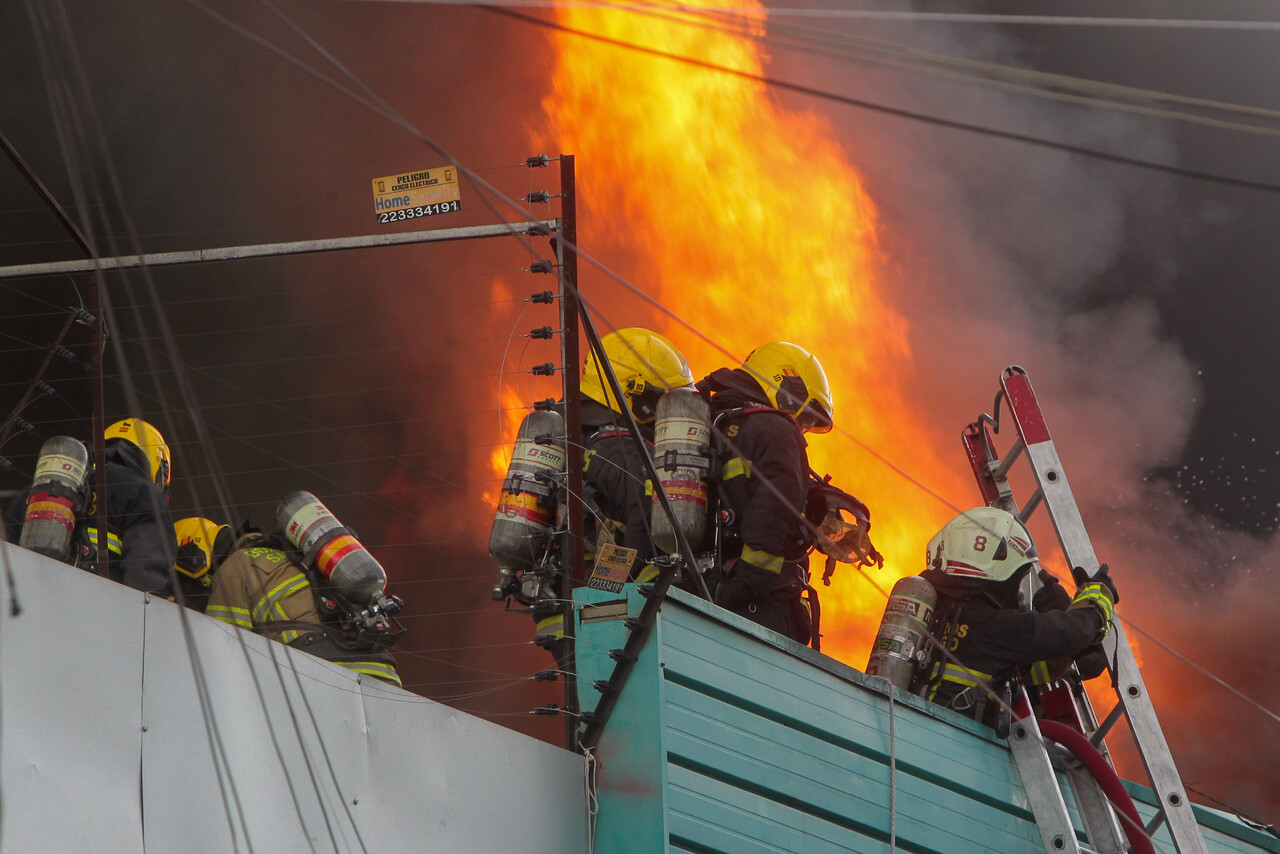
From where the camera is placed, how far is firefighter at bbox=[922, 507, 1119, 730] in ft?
20.7

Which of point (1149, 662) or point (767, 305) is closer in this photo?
point (767, 305)

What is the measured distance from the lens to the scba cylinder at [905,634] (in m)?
6.47

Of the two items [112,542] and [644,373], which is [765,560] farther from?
[112,542]

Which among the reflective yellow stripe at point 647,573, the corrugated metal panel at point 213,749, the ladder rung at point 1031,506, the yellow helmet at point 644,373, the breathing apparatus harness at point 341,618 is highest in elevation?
the yellow helmet at point 644,373

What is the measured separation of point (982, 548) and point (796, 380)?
4.74 feet

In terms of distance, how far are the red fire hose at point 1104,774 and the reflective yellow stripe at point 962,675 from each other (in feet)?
1.24

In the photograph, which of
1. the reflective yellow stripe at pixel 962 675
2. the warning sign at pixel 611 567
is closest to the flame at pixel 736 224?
the reflective yellow stripe at pixel 962 675

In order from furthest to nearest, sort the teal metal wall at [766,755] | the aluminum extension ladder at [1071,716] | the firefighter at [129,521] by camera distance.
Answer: the aluminum extension ladder at [1071,716]
the firefighter at [129,521]
the teal metal wall at [766,755]

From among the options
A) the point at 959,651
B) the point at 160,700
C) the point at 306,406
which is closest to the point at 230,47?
the point at 306,406

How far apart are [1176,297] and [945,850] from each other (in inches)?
441

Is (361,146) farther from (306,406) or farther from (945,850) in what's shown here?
(945,850)

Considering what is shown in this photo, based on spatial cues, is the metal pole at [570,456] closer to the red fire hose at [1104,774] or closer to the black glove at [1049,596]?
the red fire hose at [1104,774]

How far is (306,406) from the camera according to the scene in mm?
13062

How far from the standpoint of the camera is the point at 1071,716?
6859mm
